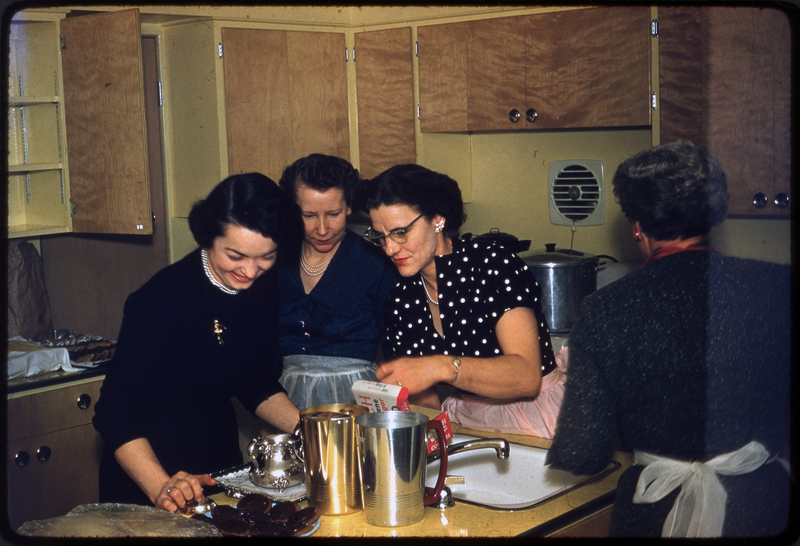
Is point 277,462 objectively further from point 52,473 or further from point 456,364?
point 52,473

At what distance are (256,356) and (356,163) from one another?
151cm

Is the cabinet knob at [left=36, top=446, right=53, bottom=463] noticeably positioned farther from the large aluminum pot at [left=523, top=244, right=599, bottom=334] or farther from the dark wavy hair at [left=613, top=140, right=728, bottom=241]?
the dark wavy hair at [left=613, top=140, right=728, bottom=241]

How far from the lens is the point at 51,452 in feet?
7.53

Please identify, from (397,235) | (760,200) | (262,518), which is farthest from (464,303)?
(760,200)

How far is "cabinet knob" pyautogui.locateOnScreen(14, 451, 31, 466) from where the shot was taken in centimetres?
221

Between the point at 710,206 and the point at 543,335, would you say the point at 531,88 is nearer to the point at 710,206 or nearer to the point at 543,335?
the point at 543,335

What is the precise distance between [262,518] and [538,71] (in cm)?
193

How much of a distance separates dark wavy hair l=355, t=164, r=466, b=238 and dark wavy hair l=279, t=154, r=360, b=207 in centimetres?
20

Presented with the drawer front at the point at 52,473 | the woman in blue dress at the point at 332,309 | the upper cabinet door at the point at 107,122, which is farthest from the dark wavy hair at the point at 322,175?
the drawer front at the point at 52,473

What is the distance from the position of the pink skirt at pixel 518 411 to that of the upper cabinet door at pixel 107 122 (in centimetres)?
121

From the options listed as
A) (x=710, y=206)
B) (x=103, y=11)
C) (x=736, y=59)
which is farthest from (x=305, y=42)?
(x=710, y=206)

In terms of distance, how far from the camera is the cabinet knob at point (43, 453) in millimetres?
2266

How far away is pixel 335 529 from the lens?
3.90 feet

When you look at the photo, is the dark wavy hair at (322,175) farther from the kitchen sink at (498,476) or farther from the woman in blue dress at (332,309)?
the kitchen sink at (498,476)
